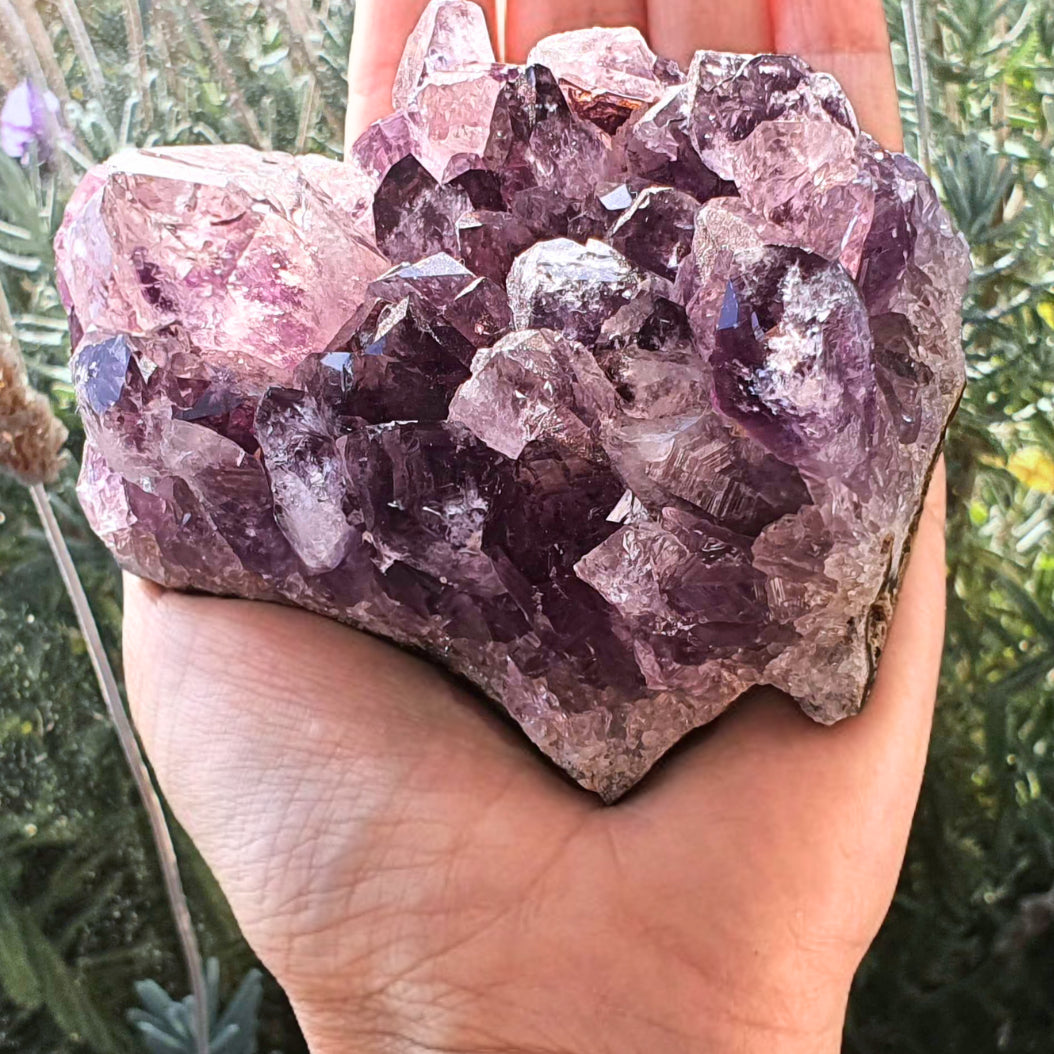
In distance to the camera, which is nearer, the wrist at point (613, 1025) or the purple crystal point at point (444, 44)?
the wrist at point (613, 1025)

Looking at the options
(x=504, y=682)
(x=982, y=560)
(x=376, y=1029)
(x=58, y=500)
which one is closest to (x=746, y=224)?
(x=504, y=682)

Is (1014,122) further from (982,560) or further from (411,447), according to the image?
(411,447)

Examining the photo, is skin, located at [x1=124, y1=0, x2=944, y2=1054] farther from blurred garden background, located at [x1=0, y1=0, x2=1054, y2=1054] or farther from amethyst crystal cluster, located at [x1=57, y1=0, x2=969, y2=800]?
blurred garden background, located at [x1=0, y1=0, x2=1054, y2=1054]

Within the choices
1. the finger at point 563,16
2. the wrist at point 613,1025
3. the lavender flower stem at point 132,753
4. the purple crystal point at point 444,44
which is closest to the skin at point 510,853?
the wrist at point 613,1025

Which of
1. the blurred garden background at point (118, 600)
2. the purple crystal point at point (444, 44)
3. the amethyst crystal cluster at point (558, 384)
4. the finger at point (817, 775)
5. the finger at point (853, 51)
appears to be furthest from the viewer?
the blurred garden background at point (118, 600)

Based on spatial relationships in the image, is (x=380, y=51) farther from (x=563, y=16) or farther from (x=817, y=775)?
(x=817, y=775)

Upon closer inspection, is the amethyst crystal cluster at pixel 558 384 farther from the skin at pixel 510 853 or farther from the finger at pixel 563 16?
the finger at pixel 563 16

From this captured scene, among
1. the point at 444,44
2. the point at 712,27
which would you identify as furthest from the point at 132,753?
the point at 712,27
